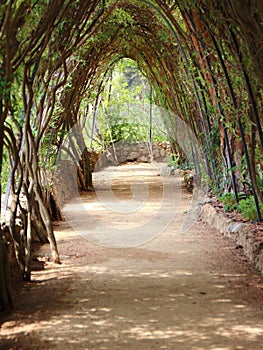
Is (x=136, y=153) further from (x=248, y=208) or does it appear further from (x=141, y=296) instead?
(x=141, y=296)

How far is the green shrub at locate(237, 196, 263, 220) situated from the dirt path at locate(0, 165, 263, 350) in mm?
340

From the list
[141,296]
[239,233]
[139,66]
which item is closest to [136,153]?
[139,66]

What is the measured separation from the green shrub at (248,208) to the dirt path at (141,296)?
34cm

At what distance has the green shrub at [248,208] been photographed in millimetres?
Result: 4637

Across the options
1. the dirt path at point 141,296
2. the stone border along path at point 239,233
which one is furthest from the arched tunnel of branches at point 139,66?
the dirt path at point 141,296

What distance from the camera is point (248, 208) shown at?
4840 millimetres

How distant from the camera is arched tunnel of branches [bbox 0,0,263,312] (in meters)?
3.10

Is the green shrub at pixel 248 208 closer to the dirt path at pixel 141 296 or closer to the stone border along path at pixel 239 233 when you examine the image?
the stone border along path at pixel 239 233

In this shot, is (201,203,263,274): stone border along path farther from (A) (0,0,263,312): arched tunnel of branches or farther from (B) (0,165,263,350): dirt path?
(A) (0,0,263,312): arched tunnel of branches

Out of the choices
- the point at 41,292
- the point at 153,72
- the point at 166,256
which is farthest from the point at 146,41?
the point at 41,292

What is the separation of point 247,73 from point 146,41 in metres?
4.77

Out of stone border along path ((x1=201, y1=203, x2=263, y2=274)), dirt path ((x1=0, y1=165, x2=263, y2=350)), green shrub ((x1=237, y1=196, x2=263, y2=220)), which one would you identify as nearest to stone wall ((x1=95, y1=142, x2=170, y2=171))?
stone border along path ((x1=201, y1=203, x2=263, y2=274))

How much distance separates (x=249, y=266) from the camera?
3.72 metres

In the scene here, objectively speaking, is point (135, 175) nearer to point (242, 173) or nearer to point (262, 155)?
point (242, 173)
